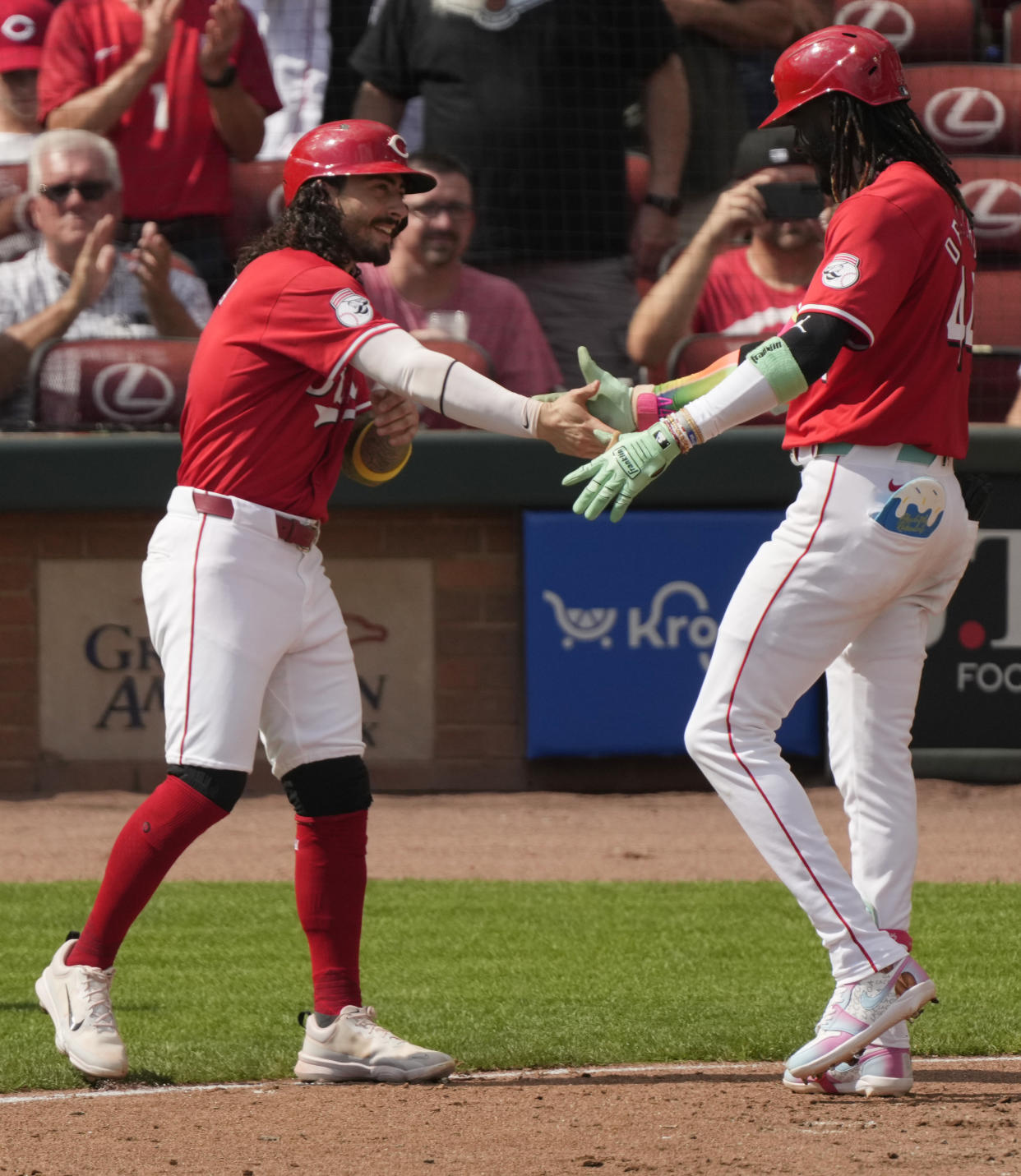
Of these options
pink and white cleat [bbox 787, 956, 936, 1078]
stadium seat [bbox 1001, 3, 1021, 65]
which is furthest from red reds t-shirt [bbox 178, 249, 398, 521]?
stadium seat [bbox 1001, 3, 1021, 65]

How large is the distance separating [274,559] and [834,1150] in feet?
5.13

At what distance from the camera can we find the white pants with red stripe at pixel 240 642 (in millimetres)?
3559

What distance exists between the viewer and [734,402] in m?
3.28

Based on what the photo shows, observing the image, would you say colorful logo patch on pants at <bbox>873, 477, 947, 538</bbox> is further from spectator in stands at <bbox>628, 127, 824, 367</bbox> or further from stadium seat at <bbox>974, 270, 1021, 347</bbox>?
stadium seat at <bbox>974, 270, 1021, 347</bbox>

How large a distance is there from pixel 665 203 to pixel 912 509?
6876mm

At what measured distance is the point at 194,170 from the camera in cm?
990

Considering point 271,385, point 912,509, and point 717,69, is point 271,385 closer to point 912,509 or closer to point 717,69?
point 912,509

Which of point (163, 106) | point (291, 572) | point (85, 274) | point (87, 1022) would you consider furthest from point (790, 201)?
point (87, 1022)

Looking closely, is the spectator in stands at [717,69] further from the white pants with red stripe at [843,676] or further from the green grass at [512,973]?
the white pants with red stripe at [843,676]

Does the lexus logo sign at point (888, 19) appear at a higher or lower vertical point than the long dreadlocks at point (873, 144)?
higher

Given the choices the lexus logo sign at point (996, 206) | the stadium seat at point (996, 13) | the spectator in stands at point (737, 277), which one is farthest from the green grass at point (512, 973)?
the stadium seat at point (996, 13)

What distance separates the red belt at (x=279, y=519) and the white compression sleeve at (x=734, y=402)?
87 centimetres

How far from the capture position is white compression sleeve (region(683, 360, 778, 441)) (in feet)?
10.7

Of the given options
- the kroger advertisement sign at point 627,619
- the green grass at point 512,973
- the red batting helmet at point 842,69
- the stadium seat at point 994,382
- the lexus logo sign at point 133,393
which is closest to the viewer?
the red batting helmet at point 842,69
